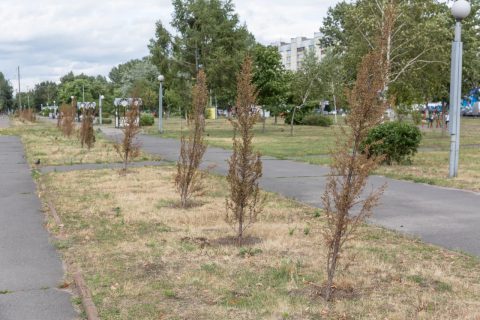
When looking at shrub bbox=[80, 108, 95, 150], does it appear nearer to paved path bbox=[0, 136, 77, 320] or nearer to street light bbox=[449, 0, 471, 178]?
paved path bbox=[0, 136, 77, 320]

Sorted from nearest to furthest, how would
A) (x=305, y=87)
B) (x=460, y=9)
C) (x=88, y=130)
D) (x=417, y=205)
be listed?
1. (x=417, y=205)
2. (x=460, y=9)
3. (x=88, y=130)
4. (x=305, y=87)

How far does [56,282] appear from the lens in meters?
5.14

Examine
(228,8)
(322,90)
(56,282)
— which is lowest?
(56,282)

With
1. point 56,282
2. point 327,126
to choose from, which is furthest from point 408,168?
point 327,126

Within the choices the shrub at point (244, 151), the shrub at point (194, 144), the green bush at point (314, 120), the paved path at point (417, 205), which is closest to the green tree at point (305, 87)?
the green bush at point (314, 120)

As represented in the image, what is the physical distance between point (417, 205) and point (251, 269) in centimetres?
472

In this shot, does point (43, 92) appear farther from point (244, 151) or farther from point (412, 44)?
point (244, 151)

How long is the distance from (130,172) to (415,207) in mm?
7494

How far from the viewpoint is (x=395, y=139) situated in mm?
15031

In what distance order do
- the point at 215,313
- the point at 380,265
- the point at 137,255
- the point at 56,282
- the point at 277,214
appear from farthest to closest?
the point at 277,214 < the point at 137,255 < the point at 380,265 < the point at 56,282 < the point at 215,313

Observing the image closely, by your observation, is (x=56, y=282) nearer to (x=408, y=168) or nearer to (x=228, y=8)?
(x=408, y=168)

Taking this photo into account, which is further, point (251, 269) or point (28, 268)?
point (28, 268)

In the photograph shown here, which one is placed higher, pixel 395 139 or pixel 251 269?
pixel 395 139

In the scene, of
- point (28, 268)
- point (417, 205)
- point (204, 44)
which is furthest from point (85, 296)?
point (204, 44)
